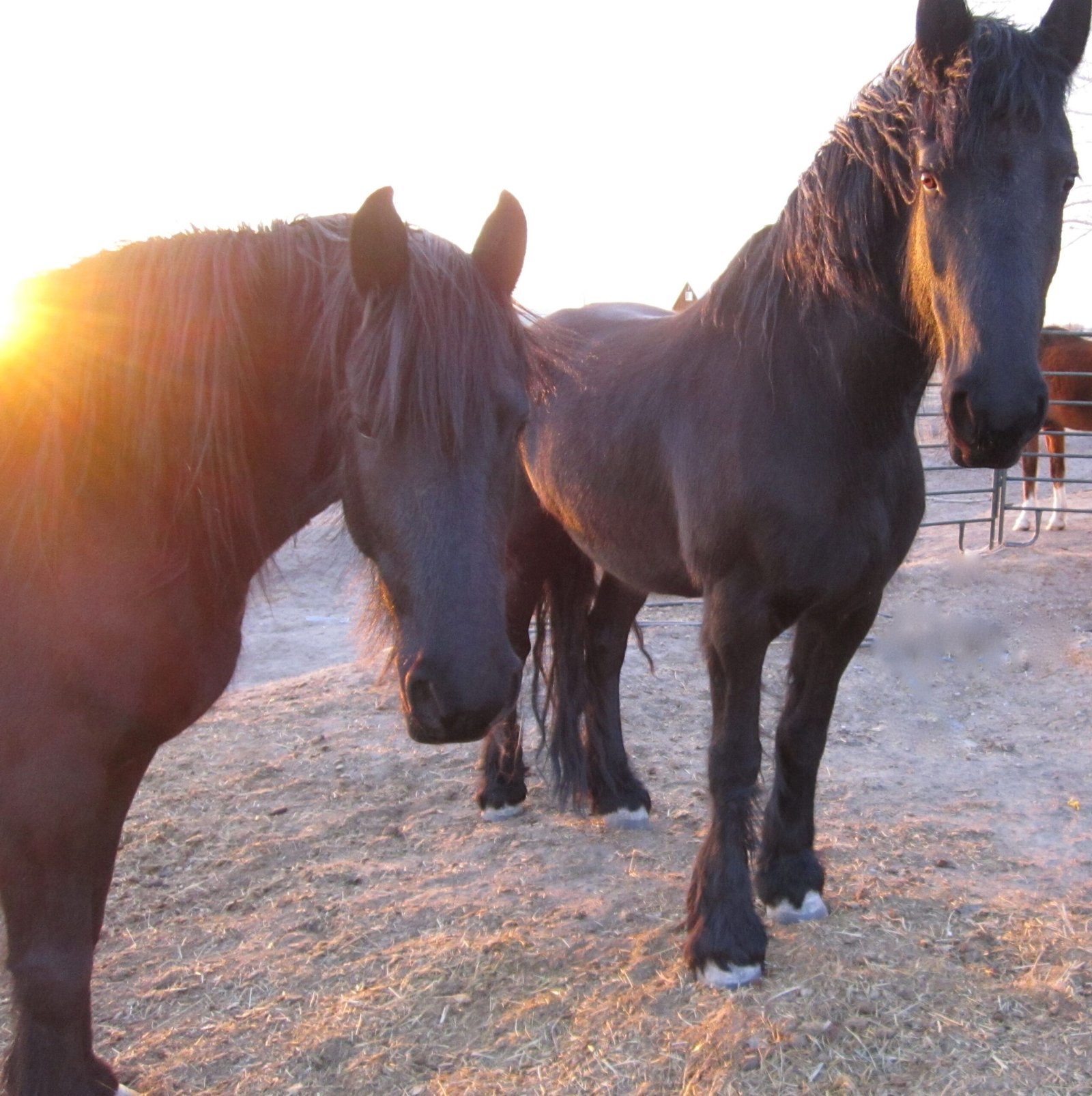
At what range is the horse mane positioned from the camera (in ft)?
6.91

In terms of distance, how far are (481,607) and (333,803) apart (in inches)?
116

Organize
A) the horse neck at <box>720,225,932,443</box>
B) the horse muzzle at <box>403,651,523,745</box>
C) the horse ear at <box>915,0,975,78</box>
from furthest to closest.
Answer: the horse neck at <box>720,225,932,443</box> < the horse ear at <box>915,0,975,78</box> < the horse muzzle at <box>403,651,523,745</box>

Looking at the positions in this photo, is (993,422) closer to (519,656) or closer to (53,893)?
(53,893)

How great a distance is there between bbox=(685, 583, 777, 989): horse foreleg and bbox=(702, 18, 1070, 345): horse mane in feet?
2.92

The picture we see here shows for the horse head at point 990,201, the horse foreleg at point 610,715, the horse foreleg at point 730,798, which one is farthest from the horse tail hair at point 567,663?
the horse head at point 990,201

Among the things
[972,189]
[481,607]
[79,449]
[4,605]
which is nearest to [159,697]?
[4,605]

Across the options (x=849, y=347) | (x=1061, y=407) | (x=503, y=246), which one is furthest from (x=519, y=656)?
(x=1061, y=407)

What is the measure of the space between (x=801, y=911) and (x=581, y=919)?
727 millimetres

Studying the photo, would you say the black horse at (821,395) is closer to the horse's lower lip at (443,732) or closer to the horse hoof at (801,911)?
the horse hoof at (801,911)

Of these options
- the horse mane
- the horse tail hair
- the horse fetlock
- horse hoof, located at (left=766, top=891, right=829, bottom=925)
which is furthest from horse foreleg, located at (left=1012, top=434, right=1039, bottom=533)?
the horse mane

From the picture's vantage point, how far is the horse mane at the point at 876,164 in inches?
83.0

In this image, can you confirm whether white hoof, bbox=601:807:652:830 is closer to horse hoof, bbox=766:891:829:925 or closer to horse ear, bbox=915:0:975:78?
horse hoof, bbox=766:891:829:925

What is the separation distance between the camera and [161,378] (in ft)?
5.88

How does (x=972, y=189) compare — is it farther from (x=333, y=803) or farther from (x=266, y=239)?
(x=333, y=803)
